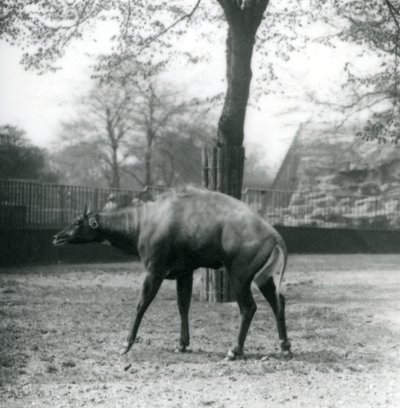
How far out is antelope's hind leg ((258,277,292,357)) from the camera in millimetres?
6996

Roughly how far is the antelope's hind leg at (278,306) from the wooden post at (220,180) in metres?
4.18

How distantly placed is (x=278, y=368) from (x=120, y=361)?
156 centimetres

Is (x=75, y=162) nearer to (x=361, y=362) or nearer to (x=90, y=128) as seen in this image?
(x=90, y=128)

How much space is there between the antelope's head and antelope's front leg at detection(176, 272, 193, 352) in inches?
42.2

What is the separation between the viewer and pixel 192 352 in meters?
7.38

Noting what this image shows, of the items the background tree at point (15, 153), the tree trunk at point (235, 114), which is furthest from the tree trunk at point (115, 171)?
the background tree at point (15, 153)

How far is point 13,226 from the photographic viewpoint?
14.9 metres

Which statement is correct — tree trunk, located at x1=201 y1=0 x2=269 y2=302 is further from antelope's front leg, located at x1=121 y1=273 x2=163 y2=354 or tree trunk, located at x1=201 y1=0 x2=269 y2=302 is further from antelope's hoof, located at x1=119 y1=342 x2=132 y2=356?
antelope's hoof, located at x1=119 y1=342 x2=132 y2=356

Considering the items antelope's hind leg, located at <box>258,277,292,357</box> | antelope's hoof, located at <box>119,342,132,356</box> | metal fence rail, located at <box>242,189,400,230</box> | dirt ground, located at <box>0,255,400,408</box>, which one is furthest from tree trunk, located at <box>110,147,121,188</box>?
antelope's hind leg, located at <box>258,277,292,357</box>

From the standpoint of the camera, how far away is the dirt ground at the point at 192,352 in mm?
5754

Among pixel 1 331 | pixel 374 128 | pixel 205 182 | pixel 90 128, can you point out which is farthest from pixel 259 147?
pixel 1 331

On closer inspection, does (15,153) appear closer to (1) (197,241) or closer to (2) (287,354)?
(1) (197,241)

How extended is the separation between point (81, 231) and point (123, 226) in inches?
18.1

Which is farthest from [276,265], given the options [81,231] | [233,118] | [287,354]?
[233,118]
